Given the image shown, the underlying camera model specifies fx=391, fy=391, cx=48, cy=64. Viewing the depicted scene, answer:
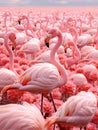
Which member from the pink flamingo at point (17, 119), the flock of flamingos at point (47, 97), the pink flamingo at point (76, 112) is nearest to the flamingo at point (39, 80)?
the flock of flamingos at point (47, 97)

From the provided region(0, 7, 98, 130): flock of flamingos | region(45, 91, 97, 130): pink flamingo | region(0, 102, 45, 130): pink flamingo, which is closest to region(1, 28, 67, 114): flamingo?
region(0, 7, 98, 130): flock of flamingos

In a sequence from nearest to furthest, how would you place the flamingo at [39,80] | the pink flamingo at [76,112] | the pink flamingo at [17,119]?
the pink flamingo at [17,119], the pink flamingo at [76,112], the flamingo at [39,80]

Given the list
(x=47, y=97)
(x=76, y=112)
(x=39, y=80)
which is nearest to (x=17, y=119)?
(x=76, y=112)

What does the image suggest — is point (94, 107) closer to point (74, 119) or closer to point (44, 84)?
point (74, 119)

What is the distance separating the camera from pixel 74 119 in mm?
3836

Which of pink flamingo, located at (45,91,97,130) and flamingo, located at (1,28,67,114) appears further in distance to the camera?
flamingo, located at (1,28,67,114)

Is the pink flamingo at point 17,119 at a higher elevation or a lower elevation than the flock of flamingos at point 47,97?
higher

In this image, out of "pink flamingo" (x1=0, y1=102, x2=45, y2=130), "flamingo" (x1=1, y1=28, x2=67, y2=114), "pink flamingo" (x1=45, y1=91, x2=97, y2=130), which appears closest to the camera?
"pink flamingo" (x1=0, y1=102, x2=45, y2=130)

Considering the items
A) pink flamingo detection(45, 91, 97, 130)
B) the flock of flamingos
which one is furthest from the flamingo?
pink flamingo detection(45, 91, 97, 130)

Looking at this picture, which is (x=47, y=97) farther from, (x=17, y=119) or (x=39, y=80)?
(x=17, y=119)

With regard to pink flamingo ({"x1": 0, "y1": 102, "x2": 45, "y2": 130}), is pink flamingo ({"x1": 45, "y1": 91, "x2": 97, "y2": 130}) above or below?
below

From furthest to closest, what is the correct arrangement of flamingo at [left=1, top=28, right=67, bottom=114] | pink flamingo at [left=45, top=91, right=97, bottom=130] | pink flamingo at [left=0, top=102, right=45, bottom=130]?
flamingo at [left=1, top=28, right=67, bottom=114] → pink flamingo at [left=45, top=91, right=97, bottom=130] → pink flamingo at [left=0, top=102, right=45, bottom=130]

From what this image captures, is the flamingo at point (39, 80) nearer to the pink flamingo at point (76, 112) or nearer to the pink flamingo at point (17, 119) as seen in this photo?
the pink flamingo at point (76, 112)

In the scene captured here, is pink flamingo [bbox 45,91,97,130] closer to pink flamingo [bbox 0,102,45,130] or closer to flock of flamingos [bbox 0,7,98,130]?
flock of flamingos [bbox 0,7,98,130]
